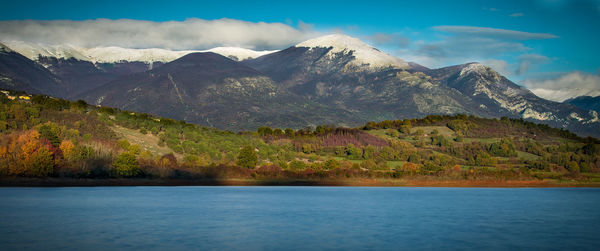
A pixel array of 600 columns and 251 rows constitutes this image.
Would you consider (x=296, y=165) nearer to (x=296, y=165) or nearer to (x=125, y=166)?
(x=296, y=165)

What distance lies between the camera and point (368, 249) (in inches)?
1897

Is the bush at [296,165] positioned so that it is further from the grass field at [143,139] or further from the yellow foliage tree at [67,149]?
the yellow foliage tree at [67,149]

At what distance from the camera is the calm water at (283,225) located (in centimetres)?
5091

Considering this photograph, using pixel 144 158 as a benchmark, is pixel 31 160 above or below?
below

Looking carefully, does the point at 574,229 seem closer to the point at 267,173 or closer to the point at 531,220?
the point at 531,220

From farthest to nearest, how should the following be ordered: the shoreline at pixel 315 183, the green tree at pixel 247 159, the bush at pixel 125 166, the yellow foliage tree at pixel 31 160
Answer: the green tree at pixel 247 159, the bush at pixel 125 166, the shoreline at pixel 315 183, the yellow foliage tree at pixel 31 160

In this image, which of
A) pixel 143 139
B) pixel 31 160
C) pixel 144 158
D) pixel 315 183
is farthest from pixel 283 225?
pixel 143 139

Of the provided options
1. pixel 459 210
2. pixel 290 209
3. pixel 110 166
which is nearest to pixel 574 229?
pixel 459 210

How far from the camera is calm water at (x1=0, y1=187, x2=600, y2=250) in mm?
50906

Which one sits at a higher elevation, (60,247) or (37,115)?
(37,115)

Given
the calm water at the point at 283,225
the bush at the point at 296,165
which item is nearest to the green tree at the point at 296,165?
the bush at the point at 296,165

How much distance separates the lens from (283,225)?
211ft

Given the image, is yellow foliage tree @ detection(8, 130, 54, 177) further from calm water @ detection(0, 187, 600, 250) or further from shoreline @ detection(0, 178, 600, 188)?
calm water @ detection(0, 187, 600, 250)

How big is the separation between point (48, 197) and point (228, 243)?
56.0 metres
